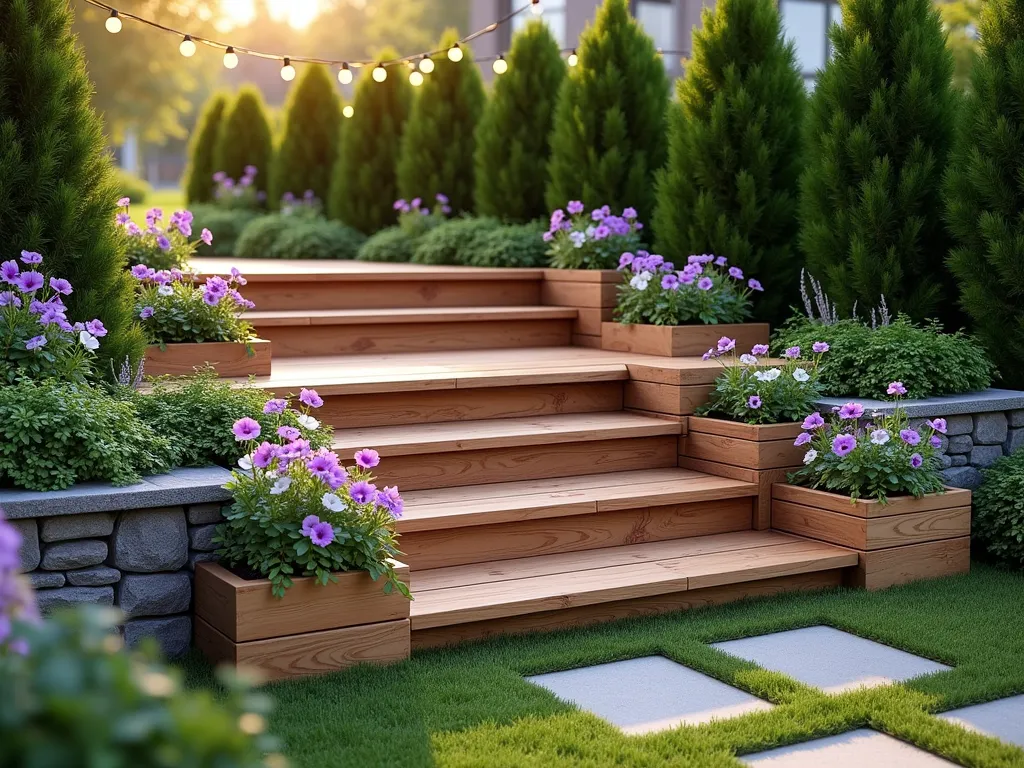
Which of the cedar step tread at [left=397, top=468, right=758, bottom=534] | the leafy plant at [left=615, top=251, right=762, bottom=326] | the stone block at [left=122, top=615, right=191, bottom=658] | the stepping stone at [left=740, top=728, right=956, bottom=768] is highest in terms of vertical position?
the leafy plant at [left=615, top=251, right=762, bottom=326]

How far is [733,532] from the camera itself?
496 cm

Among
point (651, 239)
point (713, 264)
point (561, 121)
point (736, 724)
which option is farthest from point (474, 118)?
point (736, 724)

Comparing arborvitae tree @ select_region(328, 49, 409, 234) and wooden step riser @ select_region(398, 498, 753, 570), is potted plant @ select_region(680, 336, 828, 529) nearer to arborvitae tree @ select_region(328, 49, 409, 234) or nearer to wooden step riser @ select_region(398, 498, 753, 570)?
wooden step riser @ select_region(398, 498, 753, 570)

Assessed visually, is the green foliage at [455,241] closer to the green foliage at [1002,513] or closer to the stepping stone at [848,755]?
the green foliage at [1002,513]

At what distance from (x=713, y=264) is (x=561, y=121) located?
1.82 metres

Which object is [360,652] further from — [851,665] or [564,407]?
[564,407]

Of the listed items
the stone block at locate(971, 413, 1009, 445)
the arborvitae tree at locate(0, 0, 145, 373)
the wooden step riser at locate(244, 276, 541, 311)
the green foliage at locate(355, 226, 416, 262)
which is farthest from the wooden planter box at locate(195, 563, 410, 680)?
the green foliage at locate(355, 226, 416, 262)

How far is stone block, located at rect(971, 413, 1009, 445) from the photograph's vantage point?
17.2ft

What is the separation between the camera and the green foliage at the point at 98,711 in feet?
4.05

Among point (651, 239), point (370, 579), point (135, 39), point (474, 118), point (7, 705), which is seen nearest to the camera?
point (7, 705)

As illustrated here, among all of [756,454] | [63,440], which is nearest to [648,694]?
[756,454]

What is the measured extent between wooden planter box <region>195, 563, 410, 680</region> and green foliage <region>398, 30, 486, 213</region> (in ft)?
19.7

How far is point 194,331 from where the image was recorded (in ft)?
17.0

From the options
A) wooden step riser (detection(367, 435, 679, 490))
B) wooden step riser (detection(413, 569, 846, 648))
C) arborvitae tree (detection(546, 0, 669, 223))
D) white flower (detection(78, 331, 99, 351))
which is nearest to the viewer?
wooden step riser (detection(413, 569, 846, 648))
